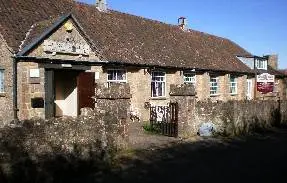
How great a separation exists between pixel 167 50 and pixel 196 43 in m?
6.20

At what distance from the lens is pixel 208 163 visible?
10.3 metres

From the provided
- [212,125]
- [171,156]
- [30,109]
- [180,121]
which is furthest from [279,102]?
[30,109]

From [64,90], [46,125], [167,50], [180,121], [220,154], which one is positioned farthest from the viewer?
[167,50]

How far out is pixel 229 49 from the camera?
3600 centimetres

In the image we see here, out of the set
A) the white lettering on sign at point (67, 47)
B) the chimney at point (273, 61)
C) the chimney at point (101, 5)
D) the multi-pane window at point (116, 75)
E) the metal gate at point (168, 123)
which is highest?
the chimney at point (101, 5)

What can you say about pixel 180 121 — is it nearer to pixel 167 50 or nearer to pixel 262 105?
pixel 262 105

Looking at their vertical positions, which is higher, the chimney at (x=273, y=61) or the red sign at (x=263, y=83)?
the chimney at (x=273, y=61)

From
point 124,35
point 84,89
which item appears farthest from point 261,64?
point 84,89

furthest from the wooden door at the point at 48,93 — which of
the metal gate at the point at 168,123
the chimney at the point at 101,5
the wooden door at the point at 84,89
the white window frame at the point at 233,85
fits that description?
the white window frame at the point at 233,85

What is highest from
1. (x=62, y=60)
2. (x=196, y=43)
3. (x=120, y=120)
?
(x=196, y=43)

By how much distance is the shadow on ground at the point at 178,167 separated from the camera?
8.39 metres

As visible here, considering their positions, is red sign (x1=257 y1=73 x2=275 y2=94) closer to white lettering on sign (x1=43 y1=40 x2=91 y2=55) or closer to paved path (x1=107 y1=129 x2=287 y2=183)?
paved path (x1=107 y1=129 x2=287 y2=183)

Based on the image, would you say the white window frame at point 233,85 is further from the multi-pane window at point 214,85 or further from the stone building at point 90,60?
the multi-pane window at point 214,85

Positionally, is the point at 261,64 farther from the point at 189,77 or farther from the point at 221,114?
the point at 221,114
